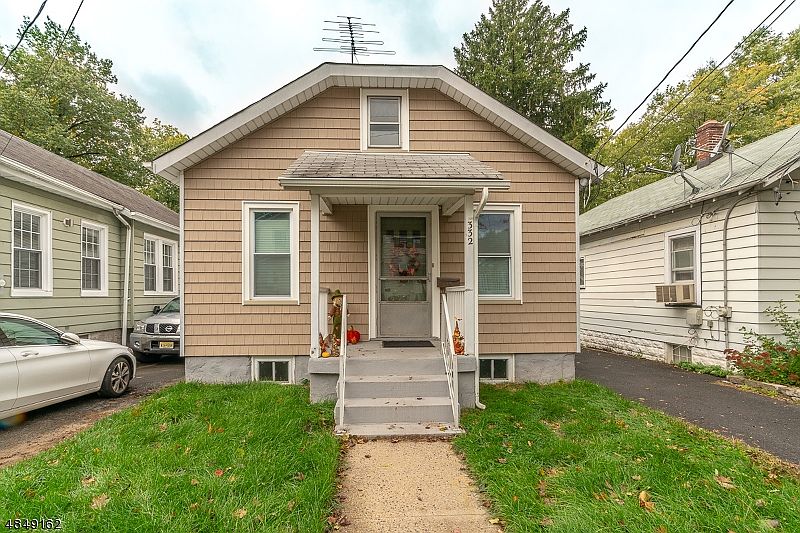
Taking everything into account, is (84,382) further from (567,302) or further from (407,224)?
(567,302)

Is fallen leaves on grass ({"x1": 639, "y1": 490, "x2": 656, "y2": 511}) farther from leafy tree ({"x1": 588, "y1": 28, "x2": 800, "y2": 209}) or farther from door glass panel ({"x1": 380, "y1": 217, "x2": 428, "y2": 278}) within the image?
leafy tree ({"x1": 588, "y1": 28, "x2": 800, "y2": 209})

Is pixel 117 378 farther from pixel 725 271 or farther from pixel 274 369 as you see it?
pixel 725 271

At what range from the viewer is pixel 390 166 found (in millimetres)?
5660

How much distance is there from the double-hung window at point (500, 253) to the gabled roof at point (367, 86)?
3.75 feet

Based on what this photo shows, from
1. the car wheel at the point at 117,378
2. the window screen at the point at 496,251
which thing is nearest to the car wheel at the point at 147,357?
the car wheel at the point at 117,378

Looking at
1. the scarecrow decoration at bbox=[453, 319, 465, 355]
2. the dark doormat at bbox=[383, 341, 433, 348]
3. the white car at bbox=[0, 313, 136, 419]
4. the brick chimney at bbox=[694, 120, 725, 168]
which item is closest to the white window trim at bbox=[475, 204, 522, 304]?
the dark doormat at bbox=[383, 341, 433, 348]

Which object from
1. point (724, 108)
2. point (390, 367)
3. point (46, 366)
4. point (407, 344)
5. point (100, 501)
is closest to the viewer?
point (100, 501)

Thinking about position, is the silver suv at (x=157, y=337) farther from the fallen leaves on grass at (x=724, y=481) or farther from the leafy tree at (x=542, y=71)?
the leafy tree at (x=542, y=71)

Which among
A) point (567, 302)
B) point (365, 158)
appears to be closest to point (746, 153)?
point (567, 302)

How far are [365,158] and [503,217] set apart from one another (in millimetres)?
2483

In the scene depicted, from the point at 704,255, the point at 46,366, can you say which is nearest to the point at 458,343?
the point at 46,366

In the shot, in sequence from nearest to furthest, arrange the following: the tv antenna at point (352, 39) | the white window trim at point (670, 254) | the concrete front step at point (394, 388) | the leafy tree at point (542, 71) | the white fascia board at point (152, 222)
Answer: the concrete front step at point (394, 388) < the tv antenna at point (352, 39) < the white window trim at point (670, 254) < the white fascia board at point (152, 222) < the leafy tree at point (542, 71)

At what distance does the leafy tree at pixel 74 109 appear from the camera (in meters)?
16.3

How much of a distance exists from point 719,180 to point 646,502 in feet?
24.6
